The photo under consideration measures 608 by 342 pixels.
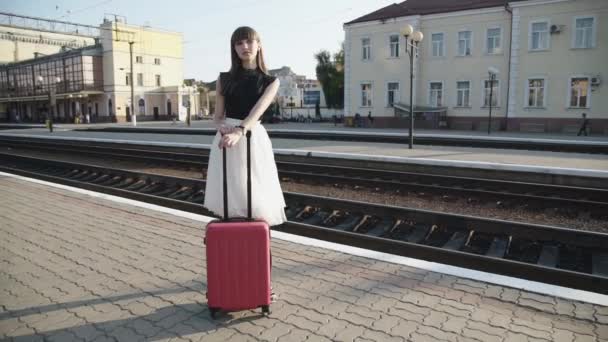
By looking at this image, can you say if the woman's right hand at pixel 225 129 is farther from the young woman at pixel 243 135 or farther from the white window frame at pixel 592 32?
the white window frame at pixel 592 32

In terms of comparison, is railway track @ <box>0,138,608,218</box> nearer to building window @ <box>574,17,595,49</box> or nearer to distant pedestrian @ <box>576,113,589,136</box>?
distant pedestrian @ <box>576,113,589,136</box>

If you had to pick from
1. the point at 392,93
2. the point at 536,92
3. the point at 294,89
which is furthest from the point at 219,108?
the point at 294,89

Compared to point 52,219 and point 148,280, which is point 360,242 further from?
point 52,219

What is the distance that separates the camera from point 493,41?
29891mm

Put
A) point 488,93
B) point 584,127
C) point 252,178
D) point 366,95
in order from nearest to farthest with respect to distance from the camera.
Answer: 1. point 252,178
2. point 584,127
3. point 488,93
4. point 366,95

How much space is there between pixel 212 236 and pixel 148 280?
1.29 meters

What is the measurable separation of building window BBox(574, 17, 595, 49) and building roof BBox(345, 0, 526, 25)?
4.45 meters

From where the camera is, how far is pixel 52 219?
6500 mm

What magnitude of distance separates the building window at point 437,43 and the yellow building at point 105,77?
112ft

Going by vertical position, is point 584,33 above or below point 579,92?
above

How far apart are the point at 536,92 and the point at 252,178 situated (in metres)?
29.8

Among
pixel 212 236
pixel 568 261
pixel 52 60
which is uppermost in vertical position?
pixel 52 60

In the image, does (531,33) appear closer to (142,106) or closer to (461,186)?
(461,186)

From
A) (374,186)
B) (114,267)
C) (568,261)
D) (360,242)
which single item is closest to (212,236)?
(114,267)
